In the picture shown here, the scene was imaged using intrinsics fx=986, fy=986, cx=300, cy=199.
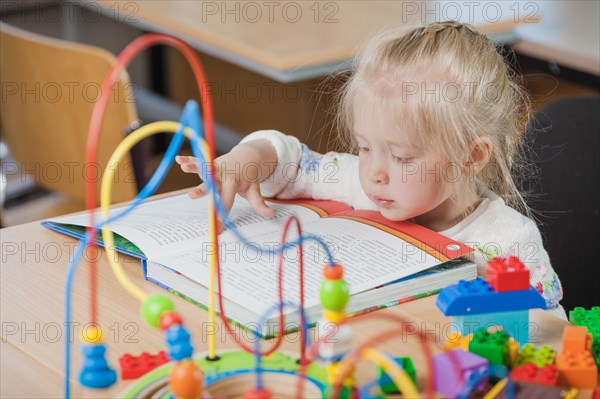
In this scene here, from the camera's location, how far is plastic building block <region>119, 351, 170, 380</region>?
89cm

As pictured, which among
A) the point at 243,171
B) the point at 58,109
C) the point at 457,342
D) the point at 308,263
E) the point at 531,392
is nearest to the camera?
the point at 531,392

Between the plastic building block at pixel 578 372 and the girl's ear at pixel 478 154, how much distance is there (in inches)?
16.3

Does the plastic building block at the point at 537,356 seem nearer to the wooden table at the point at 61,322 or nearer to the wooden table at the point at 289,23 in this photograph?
the wooden table at the point at 61,322

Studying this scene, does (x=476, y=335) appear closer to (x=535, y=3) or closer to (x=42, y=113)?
(x=42, y=113)

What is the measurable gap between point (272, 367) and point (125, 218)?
41 cm

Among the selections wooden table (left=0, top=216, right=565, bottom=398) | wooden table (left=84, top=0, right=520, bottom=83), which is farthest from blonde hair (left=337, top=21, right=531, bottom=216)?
wooden table (left=84, top=0, right=520, bottom=83)

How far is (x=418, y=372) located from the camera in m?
0.90

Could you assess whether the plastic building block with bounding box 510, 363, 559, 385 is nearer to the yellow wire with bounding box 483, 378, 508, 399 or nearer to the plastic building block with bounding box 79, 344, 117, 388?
the yellow wire with bounding box 483, 378, 508, 399

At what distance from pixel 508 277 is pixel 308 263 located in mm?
245

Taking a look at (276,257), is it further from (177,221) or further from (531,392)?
(531,392)

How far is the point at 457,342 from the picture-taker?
93 cm

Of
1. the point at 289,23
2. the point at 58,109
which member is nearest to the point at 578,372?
the point at 58,109

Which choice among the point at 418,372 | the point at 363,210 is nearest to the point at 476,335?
the point at 418,372

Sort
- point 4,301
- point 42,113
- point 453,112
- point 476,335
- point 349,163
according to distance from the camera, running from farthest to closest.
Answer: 1. point 42,113
2. point 349,163
3. point 453,112
4. point 4,301
5. point 476,335
